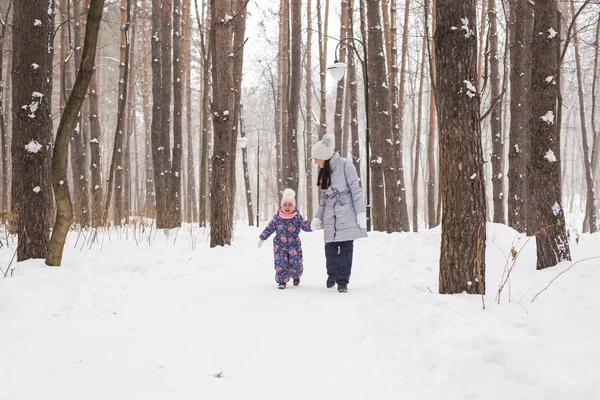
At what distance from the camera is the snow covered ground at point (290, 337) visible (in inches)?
89.6

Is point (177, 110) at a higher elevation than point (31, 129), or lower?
higher

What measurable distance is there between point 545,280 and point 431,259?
1.89 meters

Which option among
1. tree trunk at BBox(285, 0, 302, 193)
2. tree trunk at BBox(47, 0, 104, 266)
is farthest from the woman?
tree trunk at BBox(285, 0, 302, 193)

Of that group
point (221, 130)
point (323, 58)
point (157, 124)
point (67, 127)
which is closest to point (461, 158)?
point (67, 127)

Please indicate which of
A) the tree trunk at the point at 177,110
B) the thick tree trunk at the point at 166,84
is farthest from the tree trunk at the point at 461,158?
the tree trunk at the point at 177,110

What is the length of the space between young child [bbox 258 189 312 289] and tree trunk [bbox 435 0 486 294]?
2.18 m

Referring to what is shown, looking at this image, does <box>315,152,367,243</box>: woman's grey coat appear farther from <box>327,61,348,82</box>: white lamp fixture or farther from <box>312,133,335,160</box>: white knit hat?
<box>327,61,348,82</box>: white lamp fixture

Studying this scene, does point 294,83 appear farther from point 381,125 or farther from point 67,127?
point 67,127

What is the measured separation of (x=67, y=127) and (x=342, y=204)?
3316 millimetres

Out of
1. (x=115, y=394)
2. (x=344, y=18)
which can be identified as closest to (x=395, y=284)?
(x=115, y=394)

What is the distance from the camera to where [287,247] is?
5.58 meters

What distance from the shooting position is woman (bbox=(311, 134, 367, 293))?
5.19 metres

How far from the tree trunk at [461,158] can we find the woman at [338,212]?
1452 mm

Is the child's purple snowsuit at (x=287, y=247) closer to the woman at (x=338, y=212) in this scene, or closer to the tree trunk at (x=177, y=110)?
the woman at (x=338, y=212)
